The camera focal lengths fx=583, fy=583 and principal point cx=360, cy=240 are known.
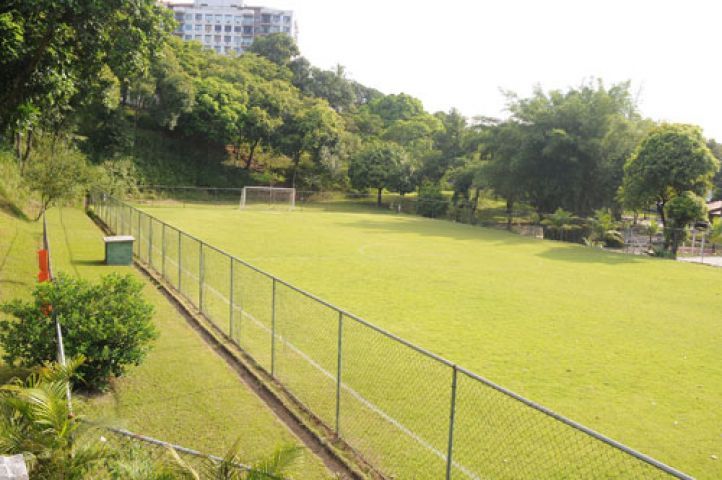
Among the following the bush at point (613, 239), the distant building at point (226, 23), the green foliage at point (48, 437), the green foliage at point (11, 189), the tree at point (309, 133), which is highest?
the distant building at point (226, 23)

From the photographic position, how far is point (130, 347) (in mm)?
8422

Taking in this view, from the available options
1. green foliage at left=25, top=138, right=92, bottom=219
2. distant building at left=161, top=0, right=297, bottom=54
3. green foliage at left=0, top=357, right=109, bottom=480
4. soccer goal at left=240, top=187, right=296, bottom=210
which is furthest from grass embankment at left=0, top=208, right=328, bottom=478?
distant building at left=161, top=0, right=297, bottom=54

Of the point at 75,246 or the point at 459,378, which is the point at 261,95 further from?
the point at 459,378

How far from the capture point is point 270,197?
174ft

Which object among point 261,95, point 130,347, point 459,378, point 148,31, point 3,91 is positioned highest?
point 261,95

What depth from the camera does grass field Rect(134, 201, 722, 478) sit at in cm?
890

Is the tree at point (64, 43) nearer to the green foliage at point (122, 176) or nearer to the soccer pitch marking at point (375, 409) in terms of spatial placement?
the soccer pitch marking at point (375, 409)

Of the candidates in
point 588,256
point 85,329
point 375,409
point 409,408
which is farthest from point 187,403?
point 588,256

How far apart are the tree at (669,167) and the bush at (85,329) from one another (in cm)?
2922

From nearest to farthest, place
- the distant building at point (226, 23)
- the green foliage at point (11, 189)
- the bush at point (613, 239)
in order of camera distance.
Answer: the green foliage at point (11, 189), the bush at point (613, 239), the distant building at point (226, 23)

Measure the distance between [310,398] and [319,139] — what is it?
53.2m

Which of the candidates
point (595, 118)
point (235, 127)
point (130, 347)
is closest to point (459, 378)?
point (130, 347)

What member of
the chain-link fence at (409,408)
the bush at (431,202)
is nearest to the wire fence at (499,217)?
the bush at (431,202)

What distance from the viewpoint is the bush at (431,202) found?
50719 mm
